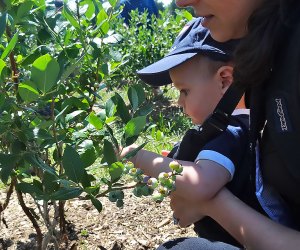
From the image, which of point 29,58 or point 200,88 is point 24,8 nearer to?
point 29,58

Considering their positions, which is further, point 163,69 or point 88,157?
point 163,69

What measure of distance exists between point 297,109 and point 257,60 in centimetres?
13

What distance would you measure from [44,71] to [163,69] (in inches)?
30.9

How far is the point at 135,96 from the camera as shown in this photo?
3.86ft

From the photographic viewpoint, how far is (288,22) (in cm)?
107

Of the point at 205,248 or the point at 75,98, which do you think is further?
the point at 75,98

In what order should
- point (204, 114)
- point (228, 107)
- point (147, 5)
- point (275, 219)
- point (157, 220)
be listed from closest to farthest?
point (275, 219) < point (228, 107) < point (204, 114) < point (157, 220) < point (147, 5)

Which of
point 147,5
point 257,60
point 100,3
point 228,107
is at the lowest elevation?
point 147,5

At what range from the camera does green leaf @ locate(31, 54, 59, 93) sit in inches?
36.4

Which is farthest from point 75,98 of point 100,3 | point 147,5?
point 147,5

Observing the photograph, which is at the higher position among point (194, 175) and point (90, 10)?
point (90, 10)

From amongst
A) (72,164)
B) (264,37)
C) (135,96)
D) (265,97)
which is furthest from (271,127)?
(72,164)

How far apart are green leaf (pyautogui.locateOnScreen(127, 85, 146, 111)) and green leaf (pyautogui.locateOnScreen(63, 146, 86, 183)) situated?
0.69 ft

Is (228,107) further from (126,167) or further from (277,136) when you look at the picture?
(126,167)
